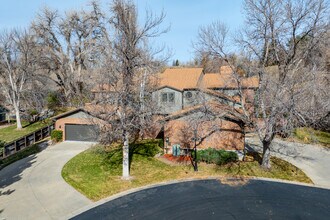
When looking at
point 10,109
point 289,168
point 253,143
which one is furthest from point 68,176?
point 10,109

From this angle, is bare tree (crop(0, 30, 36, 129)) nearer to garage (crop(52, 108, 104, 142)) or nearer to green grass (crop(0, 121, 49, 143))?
green grass (crop(0, 121, 49, 143))

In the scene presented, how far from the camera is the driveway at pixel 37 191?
41.0 ft

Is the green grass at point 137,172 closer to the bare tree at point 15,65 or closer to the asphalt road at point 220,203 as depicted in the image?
the asphalt road at point 220,203

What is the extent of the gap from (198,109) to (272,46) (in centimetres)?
731

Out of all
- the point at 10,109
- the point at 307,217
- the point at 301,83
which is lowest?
the point at 307,217

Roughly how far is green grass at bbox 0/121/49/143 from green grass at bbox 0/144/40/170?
560 cm

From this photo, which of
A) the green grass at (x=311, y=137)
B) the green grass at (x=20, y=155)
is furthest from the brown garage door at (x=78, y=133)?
the green grass at (x=311, y=137)

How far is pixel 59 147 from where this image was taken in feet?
80.8

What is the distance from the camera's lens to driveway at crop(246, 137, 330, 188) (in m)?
17.5

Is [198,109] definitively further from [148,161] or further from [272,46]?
[272,46]

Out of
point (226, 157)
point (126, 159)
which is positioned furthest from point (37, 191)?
point (226, 157)

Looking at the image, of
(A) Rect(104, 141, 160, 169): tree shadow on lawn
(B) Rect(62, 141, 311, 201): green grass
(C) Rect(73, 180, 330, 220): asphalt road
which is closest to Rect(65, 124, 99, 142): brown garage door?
(A) Rect(104, 141, 160, 169): tree shadow on lawn

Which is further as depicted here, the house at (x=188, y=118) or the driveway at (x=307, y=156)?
the house at (x=188, y=118)

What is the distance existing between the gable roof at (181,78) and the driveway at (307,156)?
966 centimetres
